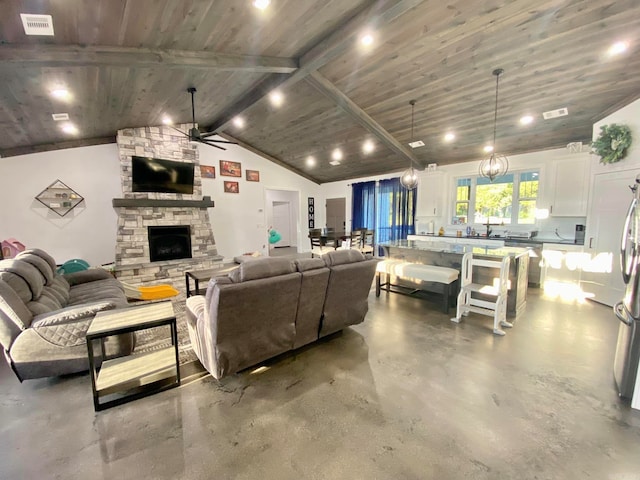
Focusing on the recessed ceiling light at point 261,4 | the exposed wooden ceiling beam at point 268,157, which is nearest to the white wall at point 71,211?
the exposed wooden ceiling beam at point 268,157

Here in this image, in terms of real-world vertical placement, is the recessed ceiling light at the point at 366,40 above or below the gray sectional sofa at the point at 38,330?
above

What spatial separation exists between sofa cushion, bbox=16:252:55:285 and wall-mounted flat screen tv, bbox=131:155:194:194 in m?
2.90

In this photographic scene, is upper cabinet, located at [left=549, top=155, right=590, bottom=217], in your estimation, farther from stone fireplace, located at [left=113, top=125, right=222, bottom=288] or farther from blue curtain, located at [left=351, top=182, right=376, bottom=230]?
stone fireplace, located at [left=113, top=125, right=222, bottom=288]

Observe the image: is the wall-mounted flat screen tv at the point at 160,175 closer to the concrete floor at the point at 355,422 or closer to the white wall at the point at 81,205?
the white wall at the point at 81,205

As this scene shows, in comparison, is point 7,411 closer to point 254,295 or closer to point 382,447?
point 254,295

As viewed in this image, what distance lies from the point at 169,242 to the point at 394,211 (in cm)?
593

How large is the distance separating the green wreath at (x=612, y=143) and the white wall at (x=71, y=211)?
8.45 m

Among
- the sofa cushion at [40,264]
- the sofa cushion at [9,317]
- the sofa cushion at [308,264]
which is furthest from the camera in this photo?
the sofa cushion at [40,264]

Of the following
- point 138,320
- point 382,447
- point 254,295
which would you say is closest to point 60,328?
point 138,320

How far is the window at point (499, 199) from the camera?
18.3 feet

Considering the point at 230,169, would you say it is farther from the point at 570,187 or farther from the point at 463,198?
the point at 570,187

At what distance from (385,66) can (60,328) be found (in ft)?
15.1

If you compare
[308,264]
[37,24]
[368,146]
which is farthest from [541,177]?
[37,24]

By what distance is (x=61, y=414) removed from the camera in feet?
6.22
